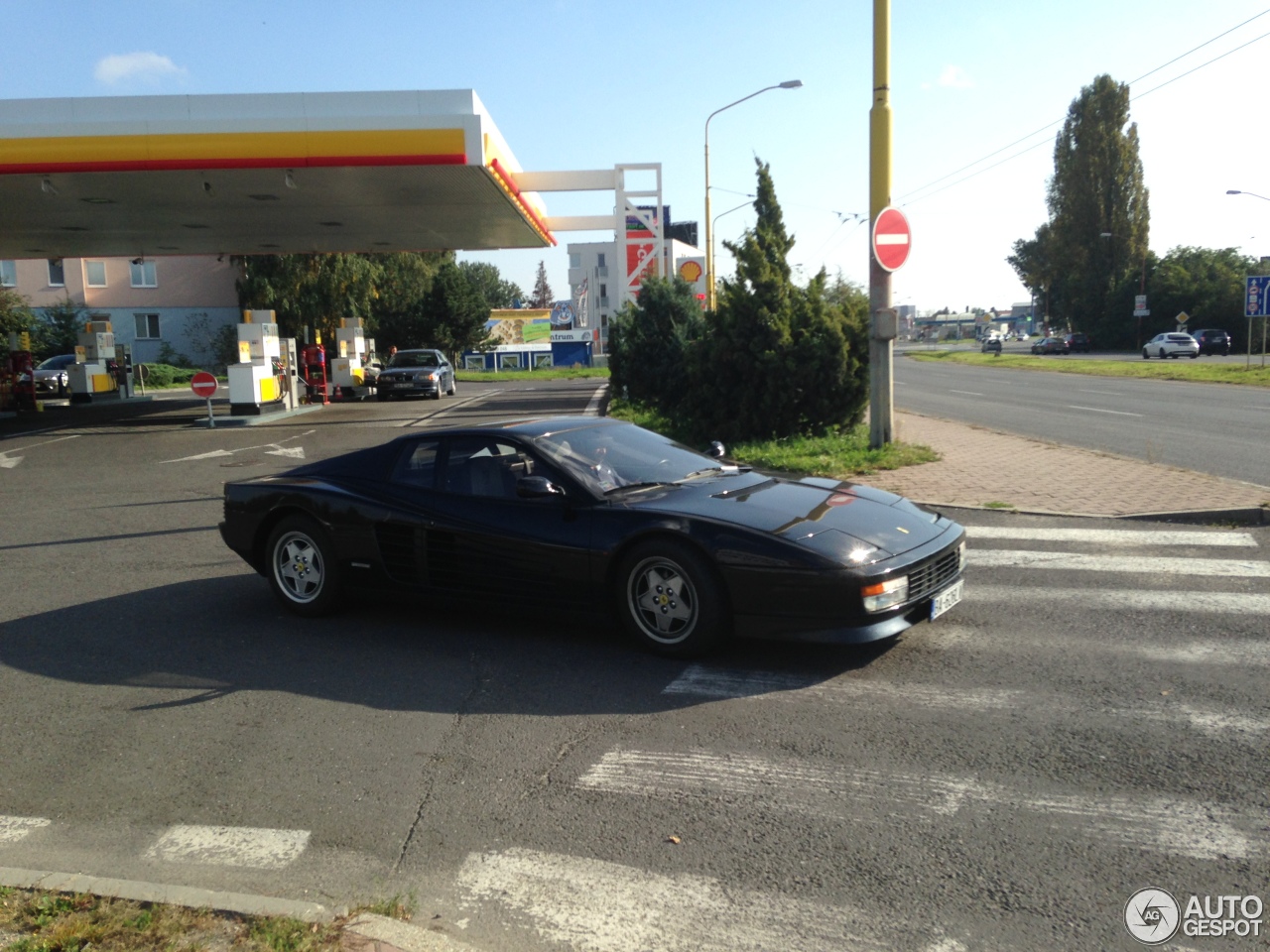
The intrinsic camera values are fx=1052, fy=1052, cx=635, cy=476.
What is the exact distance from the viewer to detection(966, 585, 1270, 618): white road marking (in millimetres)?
6539

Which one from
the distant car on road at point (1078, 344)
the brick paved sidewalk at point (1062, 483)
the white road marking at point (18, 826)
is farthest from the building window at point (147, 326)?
the distant car on road at point (1078, 344)

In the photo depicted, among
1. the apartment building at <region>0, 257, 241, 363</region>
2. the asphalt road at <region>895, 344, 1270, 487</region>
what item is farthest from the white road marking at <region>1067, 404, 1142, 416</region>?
the apartment building at <region>0, 257, 241, 363</region>

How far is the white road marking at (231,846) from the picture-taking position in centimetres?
380

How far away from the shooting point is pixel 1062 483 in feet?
36.8

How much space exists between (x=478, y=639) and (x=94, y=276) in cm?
5456

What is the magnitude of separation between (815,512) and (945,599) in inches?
33.9

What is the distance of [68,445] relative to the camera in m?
19.9

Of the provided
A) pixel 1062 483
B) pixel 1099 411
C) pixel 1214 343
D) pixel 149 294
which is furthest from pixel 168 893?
pixel 1214 343

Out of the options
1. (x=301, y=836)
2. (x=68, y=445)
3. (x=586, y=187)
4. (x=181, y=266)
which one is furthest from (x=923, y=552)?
(x=181, y=266)

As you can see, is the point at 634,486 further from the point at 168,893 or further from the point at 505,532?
the point at 168,893

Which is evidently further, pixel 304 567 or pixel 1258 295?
pixel 1258 295

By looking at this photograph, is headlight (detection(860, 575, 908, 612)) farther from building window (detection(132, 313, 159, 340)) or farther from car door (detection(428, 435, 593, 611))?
building window (detection(132, 313, 159, 340))

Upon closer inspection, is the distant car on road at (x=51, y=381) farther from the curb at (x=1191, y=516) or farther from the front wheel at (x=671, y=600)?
the front wheel at (x=671, y=600)

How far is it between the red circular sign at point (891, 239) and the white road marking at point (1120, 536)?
416cm
